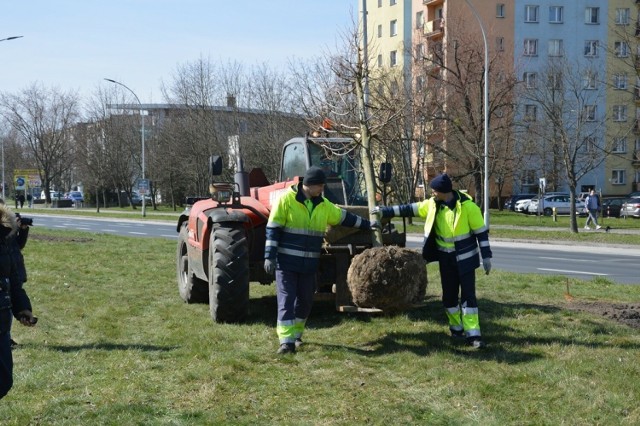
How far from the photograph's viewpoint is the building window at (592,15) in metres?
67.7

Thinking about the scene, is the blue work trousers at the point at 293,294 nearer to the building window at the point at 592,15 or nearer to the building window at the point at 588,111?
the building window at the point at 588,111

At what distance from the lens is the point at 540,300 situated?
36.0 ft

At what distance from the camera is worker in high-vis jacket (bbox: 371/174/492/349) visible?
8.23 m

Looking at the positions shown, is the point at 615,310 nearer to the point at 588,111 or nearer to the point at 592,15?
the point at 588,111

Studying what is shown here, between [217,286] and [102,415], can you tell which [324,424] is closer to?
[102,415]

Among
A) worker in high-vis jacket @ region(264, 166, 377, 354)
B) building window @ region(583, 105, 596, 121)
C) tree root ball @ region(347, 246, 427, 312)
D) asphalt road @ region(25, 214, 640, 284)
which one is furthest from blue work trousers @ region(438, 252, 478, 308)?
building window @ region(583, 105, 596, 121)

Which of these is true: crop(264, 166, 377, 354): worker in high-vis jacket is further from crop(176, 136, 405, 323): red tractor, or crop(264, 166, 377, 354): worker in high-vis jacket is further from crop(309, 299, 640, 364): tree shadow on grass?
crop(176, 136, 405, 323): red tractor

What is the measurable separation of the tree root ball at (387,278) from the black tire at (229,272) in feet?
4.78

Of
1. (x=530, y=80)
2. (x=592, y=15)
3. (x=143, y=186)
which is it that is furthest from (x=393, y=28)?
(x=143, y=186)

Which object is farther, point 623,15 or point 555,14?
point 555,14

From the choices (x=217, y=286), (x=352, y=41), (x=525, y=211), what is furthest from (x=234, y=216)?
(x=525, y=211)

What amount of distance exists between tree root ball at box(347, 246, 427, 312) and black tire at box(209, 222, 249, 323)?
1.46 metres

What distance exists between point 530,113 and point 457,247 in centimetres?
4483

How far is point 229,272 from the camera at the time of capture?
9.16 meters
